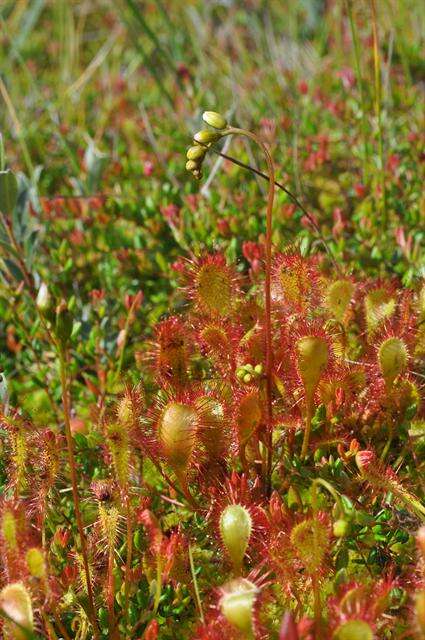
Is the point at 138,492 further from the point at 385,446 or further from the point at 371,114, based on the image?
the point at 371,114

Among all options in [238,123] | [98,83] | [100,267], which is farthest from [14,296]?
[98,83]

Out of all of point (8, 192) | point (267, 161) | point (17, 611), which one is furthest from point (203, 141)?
point (8, 192)

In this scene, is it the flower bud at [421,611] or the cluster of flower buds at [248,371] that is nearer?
the flower bud at [421,611]

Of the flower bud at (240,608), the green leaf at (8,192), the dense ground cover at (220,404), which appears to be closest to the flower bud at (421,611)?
the dense ground cover at (220,404)

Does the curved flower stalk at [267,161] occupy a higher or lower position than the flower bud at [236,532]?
higher

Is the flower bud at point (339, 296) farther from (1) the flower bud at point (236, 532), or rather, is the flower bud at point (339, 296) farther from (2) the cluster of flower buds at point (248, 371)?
(1) the flower bud at point (236, 532)

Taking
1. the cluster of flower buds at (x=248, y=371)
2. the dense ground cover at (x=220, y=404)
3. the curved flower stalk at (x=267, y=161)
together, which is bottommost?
the dense ground cover at (x=220, y=404)

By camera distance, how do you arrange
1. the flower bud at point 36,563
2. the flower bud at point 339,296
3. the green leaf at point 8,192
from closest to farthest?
1. the flower bud at point 36,563
2. the flower bud at point 339,296
3. the green leaf at point 8,192
